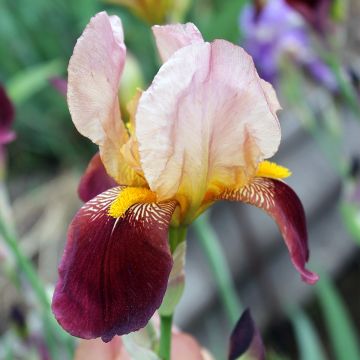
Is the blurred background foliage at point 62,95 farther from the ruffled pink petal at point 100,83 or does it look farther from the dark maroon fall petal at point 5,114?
the ruffled pink petal at point 100,83

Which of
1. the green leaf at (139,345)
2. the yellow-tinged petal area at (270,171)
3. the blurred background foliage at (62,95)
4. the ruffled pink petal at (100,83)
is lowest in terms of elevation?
the blurred background foliage at (62,95)

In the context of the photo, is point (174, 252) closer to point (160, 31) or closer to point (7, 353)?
point (160, 31)

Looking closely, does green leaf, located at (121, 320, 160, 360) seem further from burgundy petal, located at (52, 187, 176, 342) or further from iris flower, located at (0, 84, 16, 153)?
Result: iris flower, located at (0, 84, 16, 153)

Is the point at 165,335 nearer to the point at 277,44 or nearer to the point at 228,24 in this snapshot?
the point at 277,44

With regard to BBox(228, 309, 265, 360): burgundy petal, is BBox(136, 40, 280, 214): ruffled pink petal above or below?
above

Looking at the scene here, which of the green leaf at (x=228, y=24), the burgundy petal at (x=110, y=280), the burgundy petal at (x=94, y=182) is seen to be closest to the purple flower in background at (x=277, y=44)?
the green leaf at (x=228, y=24)

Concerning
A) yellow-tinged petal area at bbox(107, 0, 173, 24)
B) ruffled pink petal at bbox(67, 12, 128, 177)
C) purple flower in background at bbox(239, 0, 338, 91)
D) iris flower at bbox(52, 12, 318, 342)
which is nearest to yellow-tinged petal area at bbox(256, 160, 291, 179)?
iris flower at bbox(52, 12, 318, 342)
